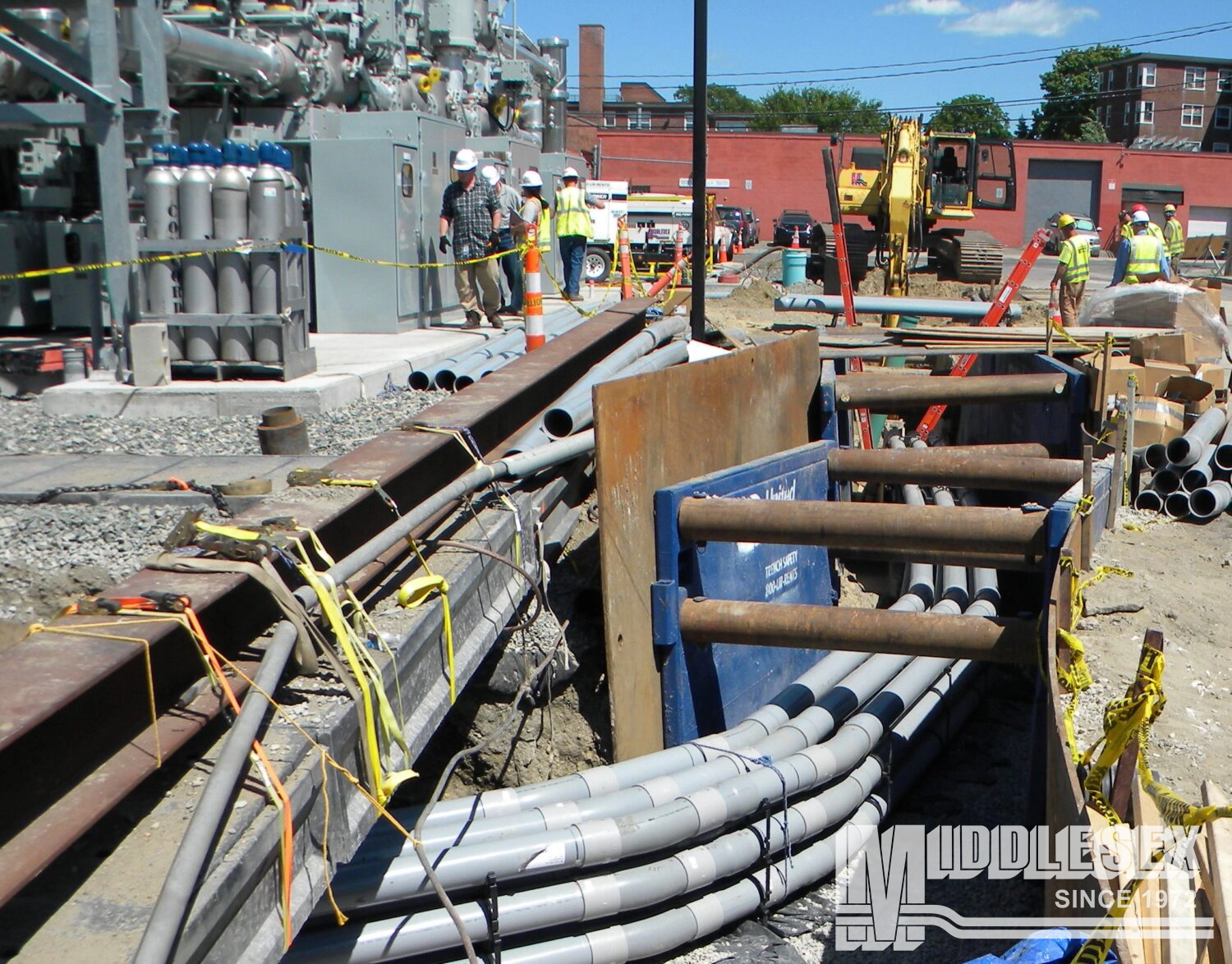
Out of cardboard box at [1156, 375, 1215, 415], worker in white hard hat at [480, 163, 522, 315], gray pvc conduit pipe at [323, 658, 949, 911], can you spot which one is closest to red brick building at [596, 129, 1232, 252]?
worker in white hard hat at [480, 163, 522, 315]

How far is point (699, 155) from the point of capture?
30.3 feet

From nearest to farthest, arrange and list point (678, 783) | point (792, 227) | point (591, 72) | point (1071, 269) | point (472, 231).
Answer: point (678, 783) → point (472, 231) → point (1071, 269) → point (792, 227) → point (591, 72)

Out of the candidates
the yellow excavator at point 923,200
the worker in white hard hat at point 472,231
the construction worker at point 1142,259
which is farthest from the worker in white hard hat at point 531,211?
the yellow excavator at point 923,200

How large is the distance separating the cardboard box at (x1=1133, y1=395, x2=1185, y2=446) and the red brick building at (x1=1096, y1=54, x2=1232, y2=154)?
7925 cm

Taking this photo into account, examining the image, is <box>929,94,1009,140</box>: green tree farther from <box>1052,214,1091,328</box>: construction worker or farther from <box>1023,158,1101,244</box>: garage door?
<box>1052,214,1091,328</box>: construction worker

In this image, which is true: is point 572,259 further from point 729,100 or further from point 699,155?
point 729,100

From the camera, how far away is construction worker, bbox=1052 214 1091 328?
15805 mm

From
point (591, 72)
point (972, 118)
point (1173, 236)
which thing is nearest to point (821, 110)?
point (972, 118)

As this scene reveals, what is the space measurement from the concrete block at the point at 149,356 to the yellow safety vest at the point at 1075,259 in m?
11.9

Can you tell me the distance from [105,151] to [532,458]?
5.53 m

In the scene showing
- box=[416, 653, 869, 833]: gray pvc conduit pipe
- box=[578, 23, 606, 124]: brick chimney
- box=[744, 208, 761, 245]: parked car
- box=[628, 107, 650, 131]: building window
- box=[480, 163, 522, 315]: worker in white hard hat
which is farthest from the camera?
box=[628, 107, 650, 131]: building window

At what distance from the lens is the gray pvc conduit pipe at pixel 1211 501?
9.10 m

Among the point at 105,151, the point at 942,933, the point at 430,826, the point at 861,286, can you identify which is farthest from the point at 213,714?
the point at 861,286

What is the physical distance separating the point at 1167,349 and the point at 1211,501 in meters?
1.88
